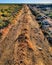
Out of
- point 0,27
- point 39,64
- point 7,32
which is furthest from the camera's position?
point 0,27

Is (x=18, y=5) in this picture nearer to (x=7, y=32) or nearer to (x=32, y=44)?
(x=7, y=32)

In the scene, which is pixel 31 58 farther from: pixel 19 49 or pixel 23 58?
pixel 19 49

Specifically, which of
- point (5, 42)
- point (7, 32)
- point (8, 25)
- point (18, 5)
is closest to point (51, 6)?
point (18, 5)

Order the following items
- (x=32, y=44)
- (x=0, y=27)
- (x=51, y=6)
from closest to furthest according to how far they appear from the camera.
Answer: (x=32, y=44) < (x=0, y=27) < (x=51, y=6)

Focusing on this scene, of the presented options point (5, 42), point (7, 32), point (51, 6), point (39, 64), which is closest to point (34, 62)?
point (39, 64)

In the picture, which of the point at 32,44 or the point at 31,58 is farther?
the point at 32,44

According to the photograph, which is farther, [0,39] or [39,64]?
[0,39]
